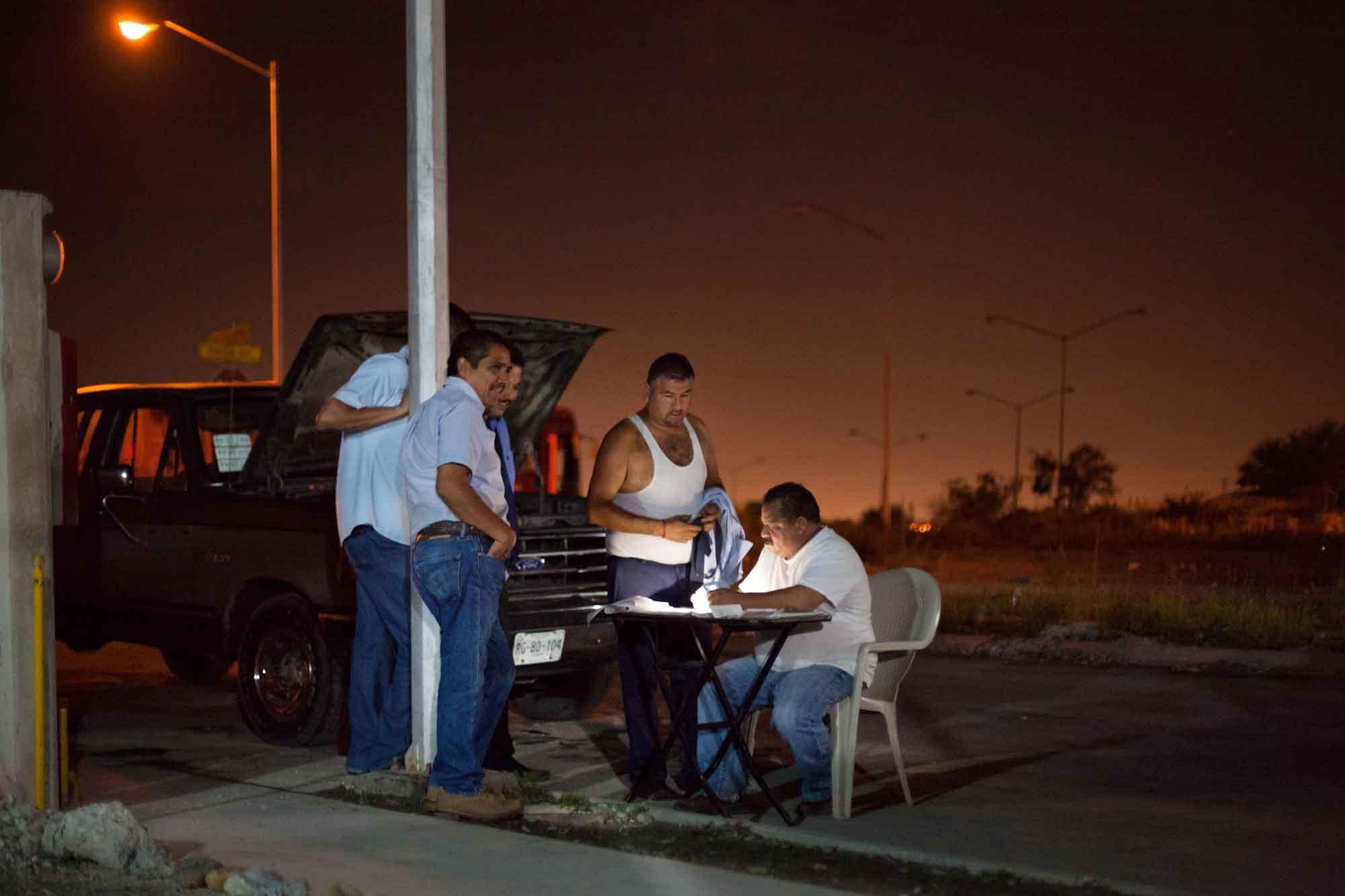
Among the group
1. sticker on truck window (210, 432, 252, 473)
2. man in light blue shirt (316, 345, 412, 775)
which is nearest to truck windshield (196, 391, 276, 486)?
sticker on truck window (210, 432, 252, 473)

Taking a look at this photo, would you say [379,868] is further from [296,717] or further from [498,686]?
[296,717]

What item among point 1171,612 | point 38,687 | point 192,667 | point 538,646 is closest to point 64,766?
point 38,687

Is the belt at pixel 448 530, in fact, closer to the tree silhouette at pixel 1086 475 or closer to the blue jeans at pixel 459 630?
the blue jeans at pixel 459 630

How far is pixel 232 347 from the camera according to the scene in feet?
55.8

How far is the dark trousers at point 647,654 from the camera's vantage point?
7742 mm

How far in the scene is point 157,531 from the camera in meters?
10.5

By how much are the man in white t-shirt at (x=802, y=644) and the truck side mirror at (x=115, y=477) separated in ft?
13.8

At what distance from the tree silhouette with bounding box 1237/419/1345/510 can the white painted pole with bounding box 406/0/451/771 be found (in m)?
46.2

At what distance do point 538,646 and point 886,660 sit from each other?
7.82 ft

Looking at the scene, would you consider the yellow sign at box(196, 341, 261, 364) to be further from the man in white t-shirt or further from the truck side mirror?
the man in white t-shirt

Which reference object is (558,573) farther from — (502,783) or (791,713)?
(791,713)

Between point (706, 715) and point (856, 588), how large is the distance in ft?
2.95

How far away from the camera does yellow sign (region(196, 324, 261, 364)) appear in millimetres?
16656

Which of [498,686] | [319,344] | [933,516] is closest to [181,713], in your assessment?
[319,344]
